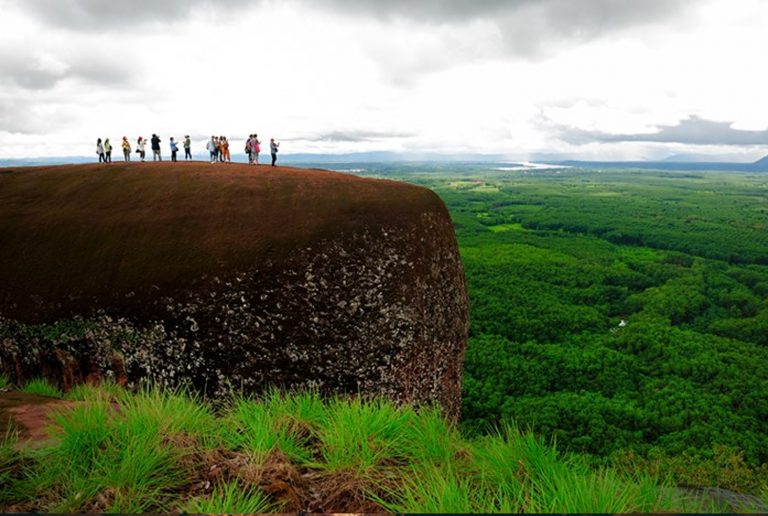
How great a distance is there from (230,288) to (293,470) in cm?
832

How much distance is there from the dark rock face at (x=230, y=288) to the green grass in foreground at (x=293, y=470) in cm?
604

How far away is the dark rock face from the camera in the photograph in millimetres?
12367

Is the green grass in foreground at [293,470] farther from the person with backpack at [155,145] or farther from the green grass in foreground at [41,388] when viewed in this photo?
the person with backpack at [155,145]

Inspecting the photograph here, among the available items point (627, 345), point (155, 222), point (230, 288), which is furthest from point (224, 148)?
point (627, 345)

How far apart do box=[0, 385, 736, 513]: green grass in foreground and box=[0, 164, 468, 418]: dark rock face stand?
604 centimetres

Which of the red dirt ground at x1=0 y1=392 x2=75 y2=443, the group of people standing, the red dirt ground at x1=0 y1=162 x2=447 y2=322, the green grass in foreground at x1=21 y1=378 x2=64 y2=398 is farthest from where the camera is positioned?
the group of people standing

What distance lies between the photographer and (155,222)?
1418cm

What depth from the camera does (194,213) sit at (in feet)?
47.1

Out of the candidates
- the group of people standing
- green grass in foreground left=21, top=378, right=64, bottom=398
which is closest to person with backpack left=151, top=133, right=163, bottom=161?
the group of people standing

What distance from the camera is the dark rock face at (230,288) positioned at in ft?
40.6

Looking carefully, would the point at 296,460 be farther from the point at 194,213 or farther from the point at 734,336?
the point at 734,336

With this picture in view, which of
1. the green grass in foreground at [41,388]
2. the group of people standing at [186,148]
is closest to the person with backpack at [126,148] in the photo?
the group of people standing at [186,148]

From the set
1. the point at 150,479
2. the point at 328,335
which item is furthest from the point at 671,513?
the point at 328,335

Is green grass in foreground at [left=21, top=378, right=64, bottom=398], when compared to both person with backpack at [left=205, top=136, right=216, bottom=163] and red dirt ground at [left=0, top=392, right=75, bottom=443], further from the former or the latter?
person with backpack at [left=205, top=136, right=216, bottom=163]
